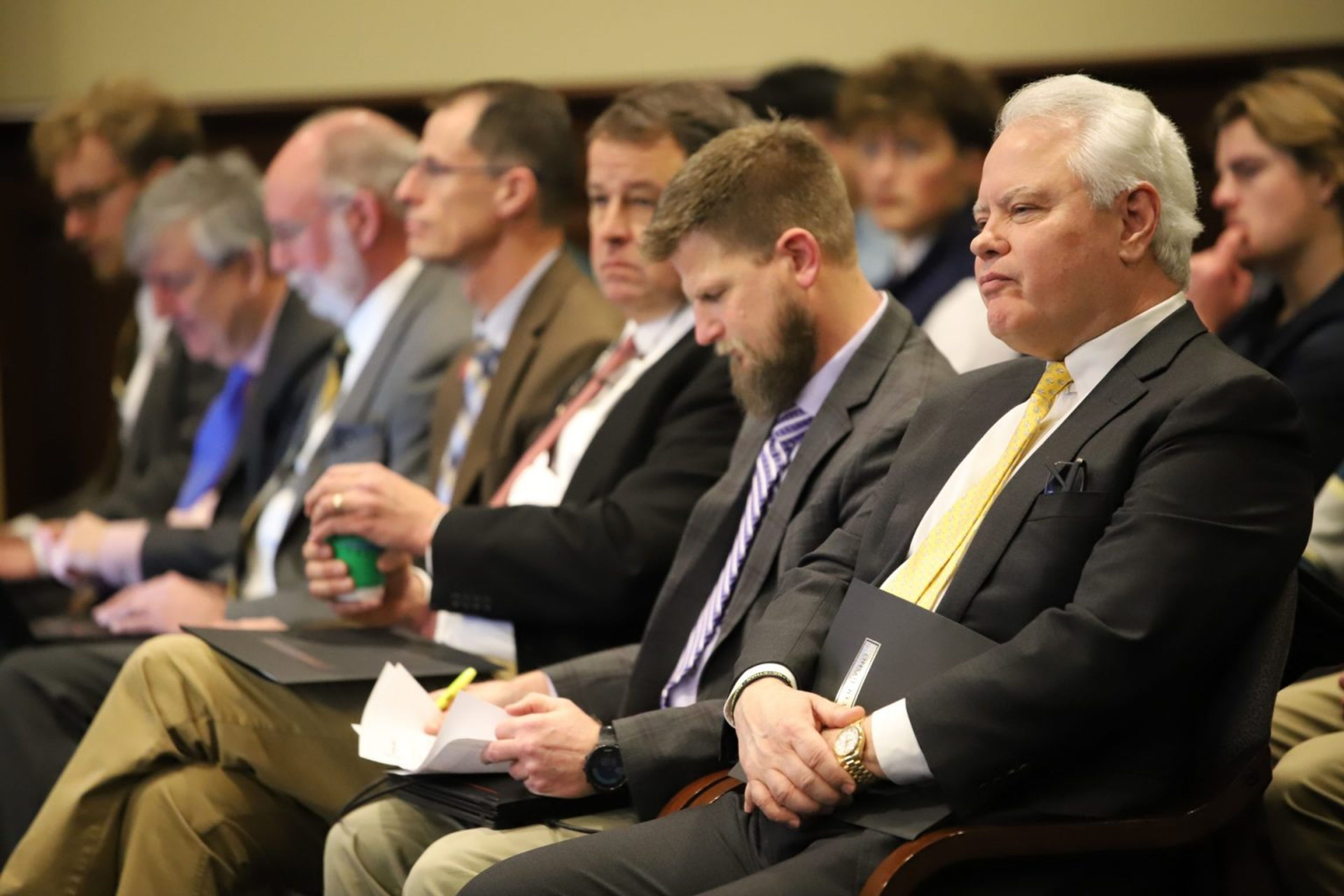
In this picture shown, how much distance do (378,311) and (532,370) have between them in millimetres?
793

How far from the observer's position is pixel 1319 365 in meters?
3.29

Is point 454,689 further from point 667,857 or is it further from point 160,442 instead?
point 160,442

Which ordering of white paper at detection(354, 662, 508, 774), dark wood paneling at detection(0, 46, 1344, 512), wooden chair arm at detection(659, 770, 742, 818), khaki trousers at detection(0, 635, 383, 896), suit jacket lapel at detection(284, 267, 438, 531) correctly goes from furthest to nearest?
dark wood paneling at detection(0, 46, 1344, 512)
suit jacket lapel at detection(284, 267, 438, 531)
khaki trousers at detection(0, 635, 383, 896)
white paper at detection(354, 662, 508, 774)
wooden chair arm at detection(659, 770, 742, 818)

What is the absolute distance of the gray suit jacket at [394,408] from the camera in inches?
153

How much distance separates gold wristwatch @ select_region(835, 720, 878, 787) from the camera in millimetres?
2035

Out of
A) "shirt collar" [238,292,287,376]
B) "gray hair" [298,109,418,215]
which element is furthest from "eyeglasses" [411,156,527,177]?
"shirt collar" [238,292,287,376]

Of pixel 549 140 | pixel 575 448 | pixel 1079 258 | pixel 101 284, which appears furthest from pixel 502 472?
pixel 101 284

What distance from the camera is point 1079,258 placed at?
2.13m

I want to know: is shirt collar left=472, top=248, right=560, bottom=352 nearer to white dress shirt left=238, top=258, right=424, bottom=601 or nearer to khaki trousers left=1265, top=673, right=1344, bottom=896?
white dress shirt left=238, top=258, right=424, bottom=601

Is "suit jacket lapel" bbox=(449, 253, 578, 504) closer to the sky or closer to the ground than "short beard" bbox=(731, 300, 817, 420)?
closer to the ground

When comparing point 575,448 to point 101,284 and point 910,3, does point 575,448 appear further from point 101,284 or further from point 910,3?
point 101,284

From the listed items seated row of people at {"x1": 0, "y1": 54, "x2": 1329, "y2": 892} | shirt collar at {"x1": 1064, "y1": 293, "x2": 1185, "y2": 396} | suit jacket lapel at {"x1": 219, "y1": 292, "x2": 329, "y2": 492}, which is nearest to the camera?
seated row of people at {"x1": 0, "y1": 54, "x2": 1329, "y2": 892}

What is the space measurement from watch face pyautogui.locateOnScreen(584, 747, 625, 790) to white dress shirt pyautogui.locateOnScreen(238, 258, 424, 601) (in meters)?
1.55

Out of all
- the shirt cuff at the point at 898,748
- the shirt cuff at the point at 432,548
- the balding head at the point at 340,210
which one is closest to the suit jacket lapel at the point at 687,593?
the shirt cuff at the point at 432,548
